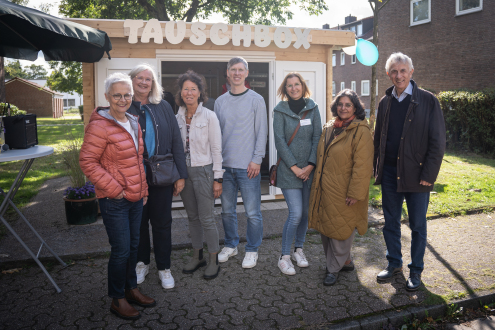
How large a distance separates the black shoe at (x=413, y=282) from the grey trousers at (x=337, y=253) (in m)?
0.60

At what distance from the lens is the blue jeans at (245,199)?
424 centimetres

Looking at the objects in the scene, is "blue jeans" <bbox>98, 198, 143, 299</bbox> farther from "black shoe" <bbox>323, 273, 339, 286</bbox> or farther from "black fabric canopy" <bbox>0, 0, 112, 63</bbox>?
"black fabric canopy" <bbox>0, 0, 112, 63</bbox>

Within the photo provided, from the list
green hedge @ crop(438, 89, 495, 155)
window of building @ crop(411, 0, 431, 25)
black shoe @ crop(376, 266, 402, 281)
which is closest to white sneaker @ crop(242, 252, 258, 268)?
black shoe @ crop(376, 266, 402, 281)

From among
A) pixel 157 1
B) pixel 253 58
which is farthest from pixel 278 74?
pixel 157 1

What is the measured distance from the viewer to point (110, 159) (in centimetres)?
310

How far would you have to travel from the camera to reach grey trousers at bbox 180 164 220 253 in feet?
13.1

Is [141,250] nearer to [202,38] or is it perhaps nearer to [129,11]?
[202,38]

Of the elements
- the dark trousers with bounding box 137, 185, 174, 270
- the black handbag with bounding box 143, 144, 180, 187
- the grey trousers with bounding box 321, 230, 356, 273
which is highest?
the black handbag with bounding box 143, 144, 180, 187

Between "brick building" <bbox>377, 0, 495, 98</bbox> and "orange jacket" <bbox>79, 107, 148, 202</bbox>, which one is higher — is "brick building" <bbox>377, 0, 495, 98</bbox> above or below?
above

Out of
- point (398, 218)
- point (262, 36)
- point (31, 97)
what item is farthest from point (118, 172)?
point (31, 97)

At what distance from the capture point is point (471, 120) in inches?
526

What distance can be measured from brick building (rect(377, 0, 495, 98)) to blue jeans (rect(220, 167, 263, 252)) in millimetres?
17386

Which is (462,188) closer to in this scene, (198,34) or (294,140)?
(294,140)

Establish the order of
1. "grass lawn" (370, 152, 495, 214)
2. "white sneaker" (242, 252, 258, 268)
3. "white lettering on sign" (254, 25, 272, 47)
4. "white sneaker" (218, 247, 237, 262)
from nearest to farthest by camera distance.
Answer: "white sneaker" (242, 252, 258, 268) → "white sneaker" (218, 247, 237, 262) → "white lettering on sign" (254, 25, 272, 47) → "grass lawn" (370, 152, 495, 214)
